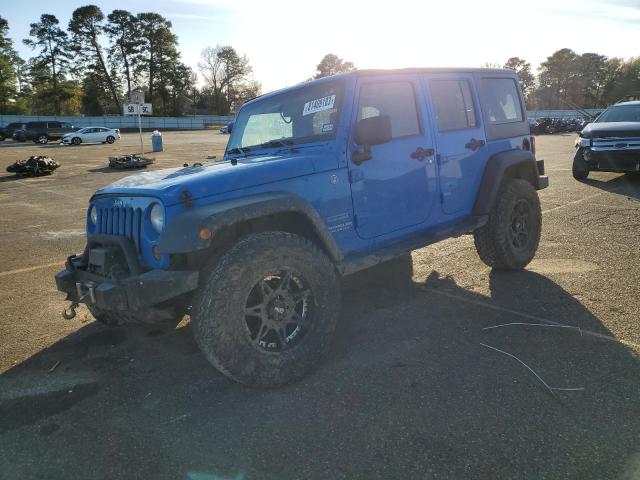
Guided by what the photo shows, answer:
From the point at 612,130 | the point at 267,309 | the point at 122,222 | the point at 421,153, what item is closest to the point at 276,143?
the point at 421,153

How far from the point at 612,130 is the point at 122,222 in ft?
35.4

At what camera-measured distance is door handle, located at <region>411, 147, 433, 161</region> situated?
12.5 feet

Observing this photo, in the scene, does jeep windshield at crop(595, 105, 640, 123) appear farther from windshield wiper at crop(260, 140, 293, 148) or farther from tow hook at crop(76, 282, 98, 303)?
tow hook at crop(76, 282, 98, 303)

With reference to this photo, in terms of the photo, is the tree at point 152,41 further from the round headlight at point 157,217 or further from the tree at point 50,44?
the round headlight at point 157,217

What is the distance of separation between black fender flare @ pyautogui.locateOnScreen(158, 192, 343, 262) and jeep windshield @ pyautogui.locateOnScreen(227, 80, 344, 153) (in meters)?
0.74

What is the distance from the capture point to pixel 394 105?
3785 mm

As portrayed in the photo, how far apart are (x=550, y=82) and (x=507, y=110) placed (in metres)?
97.5

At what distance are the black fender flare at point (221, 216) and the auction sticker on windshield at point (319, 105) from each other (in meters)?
0.95

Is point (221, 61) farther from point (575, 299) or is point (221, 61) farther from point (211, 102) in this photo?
point (575, 299)

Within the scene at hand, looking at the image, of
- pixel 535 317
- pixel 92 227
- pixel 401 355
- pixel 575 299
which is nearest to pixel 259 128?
pixel 92 227

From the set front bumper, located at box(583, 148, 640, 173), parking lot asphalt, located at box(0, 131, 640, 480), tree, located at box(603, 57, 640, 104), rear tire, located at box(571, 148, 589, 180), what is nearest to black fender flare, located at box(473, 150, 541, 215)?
parking lot asphalt, located at box(0, 131, 640, 480)

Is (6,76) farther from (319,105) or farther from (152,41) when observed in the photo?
(319,105)

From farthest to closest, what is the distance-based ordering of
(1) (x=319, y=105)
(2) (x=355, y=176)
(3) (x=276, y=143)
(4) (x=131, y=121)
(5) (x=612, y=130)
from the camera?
(4) (x=131, y=121) < (5) (x=612, y=130) < (3) (x=276, y=143) < (1) (x=319, y=105) < (2) (x=355, y=176)

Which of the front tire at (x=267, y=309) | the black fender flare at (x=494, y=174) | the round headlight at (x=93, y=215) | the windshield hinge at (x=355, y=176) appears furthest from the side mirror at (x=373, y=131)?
the round headlight at (x=93, y=215)
